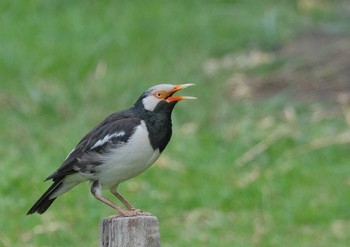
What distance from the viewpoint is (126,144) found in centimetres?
590

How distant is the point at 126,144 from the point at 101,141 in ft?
0.48

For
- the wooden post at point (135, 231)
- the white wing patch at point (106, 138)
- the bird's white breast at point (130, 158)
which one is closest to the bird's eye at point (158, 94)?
the bird's white breast at point (130, 158)

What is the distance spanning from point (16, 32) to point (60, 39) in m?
0.59

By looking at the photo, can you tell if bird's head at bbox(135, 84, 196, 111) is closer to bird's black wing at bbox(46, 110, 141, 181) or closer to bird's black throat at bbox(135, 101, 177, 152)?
bird's black throat at bbox(135, 101, 177, 152)

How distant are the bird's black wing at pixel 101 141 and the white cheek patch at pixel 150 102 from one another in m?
0.10

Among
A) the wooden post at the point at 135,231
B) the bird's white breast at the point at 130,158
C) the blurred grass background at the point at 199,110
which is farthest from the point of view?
the blurred grass background at the point at 199,110

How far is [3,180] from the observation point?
978 centimetres

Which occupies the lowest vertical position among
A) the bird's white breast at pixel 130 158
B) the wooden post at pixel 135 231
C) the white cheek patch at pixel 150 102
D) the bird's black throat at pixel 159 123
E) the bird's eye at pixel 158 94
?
the wooden post at pixel 135 231

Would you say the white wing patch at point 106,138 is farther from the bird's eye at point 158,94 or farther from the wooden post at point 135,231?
the wooden post at point 135,231

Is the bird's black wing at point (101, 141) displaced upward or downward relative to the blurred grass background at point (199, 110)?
downward

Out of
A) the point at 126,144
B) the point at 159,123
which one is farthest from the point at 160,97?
the point at 126,144

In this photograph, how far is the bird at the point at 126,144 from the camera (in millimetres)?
5832

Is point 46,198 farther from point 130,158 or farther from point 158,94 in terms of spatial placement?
point 158,94

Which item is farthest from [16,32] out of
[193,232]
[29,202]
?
[193,232]
